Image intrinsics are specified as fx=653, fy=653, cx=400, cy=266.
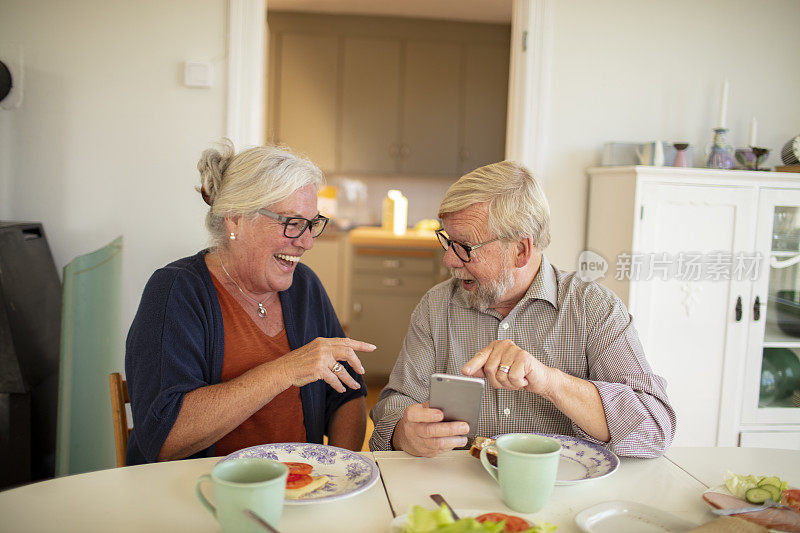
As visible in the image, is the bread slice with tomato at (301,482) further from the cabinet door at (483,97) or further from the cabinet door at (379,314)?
the cabinet door at (483,97)

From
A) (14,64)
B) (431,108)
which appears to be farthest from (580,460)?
(431,108)

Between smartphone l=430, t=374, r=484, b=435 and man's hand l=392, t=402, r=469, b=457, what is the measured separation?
0.04 ft

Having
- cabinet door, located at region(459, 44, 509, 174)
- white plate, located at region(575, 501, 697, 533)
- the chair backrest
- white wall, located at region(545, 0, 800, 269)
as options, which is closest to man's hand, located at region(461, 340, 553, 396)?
white plate, located at region(575, 501, 697, 533)

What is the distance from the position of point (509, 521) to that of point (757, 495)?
0.42 meters

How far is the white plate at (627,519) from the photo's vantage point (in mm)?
948

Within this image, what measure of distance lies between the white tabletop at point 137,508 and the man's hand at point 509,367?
0.28 m

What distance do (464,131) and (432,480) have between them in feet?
13.7

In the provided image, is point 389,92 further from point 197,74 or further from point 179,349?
point 179,349

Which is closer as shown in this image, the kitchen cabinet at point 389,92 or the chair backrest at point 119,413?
the chair backrest at point 119,413

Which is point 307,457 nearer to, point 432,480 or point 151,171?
point 432,480

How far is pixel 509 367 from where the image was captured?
1196mm

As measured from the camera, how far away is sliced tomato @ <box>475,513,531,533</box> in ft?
2.95

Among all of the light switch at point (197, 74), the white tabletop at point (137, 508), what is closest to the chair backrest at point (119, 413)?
the white tabletop at point (137, 508)

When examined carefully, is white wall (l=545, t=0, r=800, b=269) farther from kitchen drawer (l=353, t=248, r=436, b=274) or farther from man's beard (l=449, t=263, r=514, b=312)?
kitchen drawer (l=353, t=248, r=436, b=274)
